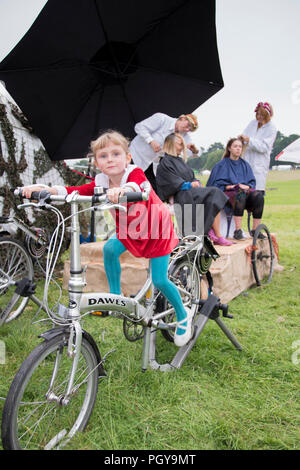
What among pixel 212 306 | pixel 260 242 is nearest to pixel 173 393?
pixel 212 306

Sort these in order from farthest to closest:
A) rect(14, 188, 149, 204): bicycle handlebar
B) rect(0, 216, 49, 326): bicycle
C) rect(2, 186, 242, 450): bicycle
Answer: rect(0, 216, 49, 326): bicycle
rect(14, 188, 149, 204): bicycle handlebar
rect(2, 186, 242, 450): bicycle

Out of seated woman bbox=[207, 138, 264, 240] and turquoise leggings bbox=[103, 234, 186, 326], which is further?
seated woman bbox=[207, 138, 264, 240]

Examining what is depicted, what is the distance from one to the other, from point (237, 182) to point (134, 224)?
281cm

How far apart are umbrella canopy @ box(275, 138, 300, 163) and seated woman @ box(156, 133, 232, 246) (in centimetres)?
335

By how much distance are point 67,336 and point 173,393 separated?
884mm

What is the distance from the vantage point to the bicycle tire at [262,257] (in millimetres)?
4211

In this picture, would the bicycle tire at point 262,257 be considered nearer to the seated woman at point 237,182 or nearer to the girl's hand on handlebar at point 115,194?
the seated woman at point 237,182

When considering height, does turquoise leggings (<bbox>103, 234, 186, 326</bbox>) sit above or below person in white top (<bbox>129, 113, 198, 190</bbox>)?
below

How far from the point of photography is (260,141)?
15.6ft

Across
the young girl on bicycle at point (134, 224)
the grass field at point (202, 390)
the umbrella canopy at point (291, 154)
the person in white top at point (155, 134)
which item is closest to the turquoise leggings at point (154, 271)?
the young girl on bicycle at point (134, 224)


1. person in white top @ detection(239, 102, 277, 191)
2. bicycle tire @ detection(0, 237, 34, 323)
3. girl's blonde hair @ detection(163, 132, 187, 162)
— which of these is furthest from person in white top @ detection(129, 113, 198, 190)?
bicycle tire @ detection(0, 237, 34, 323)

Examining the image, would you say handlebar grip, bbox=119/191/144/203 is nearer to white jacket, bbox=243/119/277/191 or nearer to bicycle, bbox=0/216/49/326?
bicycle, bbox=0/216/49/326

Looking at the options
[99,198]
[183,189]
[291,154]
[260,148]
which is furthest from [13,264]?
[291,154]

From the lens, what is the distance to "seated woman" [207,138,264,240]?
4.52 meters
